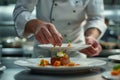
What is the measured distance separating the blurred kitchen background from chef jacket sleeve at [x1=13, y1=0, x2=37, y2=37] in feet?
5.48

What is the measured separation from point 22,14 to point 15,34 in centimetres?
284

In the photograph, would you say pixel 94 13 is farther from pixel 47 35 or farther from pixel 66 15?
pixel 47 35

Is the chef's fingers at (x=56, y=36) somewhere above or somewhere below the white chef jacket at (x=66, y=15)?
below

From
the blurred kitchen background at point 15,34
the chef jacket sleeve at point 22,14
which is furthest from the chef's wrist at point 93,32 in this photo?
the blurred kitchen background at point 15,34

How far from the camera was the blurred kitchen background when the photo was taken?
357cm

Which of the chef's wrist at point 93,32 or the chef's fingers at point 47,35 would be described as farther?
the chef's wrist at point 93,32

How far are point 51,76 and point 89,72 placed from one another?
0.54ft

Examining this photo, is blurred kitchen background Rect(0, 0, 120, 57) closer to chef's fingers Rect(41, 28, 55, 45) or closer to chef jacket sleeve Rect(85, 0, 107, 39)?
chef jacket sleeve Rect(85, 0, 107, 39)

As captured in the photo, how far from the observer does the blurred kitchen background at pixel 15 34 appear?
3.57 metres

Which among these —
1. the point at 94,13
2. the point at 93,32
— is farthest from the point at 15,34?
the point at 93,32

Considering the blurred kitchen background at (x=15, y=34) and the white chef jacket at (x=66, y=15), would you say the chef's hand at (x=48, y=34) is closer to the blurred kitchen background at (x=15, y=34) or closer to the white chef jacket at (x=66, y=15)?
the white chef jacket at (x=66, y=15)

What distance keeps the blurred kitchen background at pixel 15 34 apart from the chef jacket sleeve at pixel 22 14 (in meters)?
1.67

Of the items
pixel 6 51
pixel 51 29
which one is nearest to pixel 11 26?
pixel 6 51

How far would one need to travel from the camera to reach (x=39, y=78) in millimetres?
1110
